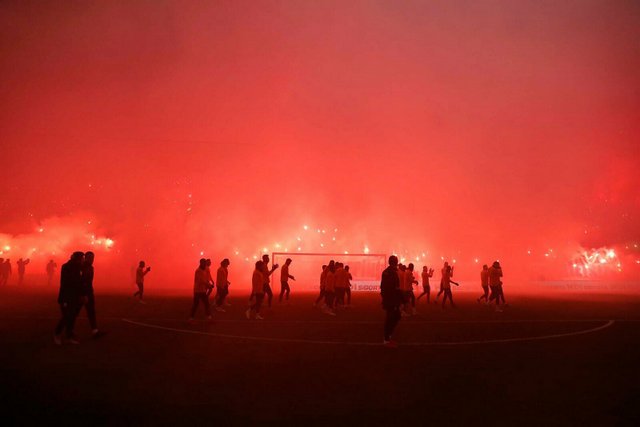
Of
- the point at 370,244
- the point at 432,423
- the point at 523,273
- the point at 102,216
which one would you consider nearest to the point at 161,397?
the point at 432,423

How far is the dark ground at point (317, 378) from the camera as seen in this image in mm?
5270

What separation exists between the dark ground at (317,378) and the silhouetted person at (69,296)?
1.39 feet

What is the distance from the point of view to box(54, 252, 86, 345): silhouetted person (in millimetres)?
9711

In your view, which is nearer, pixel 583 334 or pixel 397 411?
pixel 397 411

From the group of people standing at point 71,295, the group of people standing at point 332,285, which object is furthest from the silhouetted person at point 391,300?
the group of people standing at point 332,285

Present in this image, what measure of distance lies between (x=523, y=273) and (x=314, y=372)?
71212 millimetres

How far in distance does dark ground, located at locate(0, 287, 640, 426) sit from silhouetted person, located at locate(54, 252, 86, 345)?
42 centimetres

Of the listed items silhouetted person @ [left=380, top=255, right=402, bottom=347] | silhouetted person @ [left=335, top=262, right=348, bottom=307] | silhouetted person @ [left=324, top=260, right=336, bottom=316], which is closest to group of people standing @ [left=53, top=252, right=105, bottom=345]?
silhouetted person @ [left=380, top=255, right=402, bottom=347]

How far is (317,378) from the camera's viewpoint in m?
6.98

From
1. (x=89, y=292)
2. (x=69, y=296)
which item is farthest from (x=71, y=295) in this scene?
(x=89, y=292)

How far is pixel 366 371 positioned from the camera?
7492mm

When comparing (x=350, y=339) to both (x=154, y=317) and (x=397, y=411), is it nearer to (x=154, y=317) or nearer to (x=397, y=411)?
(x=397, y=411)

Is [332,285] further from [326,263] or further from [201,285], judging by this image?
[326,263]

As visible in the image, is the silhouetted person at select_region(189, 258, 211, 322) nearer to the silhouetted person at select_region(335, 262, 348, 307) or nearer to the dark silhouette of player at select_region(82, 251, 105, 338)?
the dark silhouette of player at select_region(82, 251, 105, 338)
